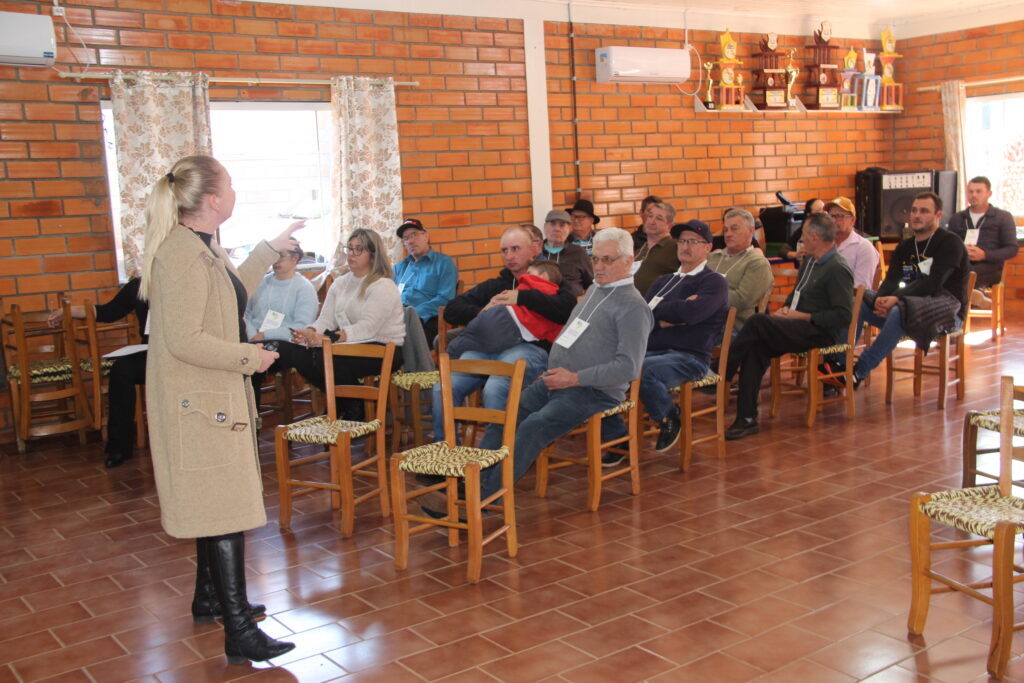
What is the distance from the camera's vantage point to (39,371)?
5.61 meters

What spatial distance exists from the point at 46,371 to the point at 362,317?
2.06 m

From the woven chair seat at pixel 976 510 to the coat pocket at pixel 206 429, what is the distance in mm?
2059

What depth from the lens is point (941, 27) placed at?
31.8ft

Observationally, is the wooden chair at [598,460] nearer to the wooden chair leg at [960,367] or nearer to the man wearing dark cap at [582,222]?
the wooden chair leg at [960,367]

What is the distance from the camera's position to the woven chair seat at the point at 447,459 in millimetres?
3472

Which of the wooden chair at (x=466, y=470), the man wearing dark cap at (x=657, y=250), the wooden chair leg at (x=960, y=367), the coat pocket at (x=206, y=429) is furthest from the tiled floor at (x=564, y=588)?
the man wearing dark cap at (x=657, y=250)

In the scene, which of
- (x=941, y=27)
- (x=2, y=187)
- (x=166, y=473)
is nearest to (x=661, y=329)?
(x=166, y=473)

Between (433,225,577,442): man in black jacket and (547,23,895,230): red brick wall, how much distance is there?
2.80 meters

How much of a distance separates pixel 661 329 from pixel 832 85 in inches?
220

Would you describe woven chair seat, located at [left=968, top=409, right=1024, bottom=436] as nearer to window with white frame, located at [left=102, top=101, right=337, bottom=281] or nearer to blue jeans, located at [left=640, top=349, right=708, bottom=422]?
blue jeans, located at [left=640, top=349, right=708, bottom=422]

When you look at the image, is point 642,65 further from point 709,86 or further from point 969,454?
point 969,454

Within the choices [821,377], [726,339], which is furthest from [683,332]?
[821,377]

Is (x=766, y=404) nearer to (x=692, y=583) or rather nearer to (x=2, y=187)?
(x=692, y=583)

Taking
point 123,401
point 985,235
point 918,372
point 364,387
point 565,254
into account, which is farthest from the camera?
point 985,235
